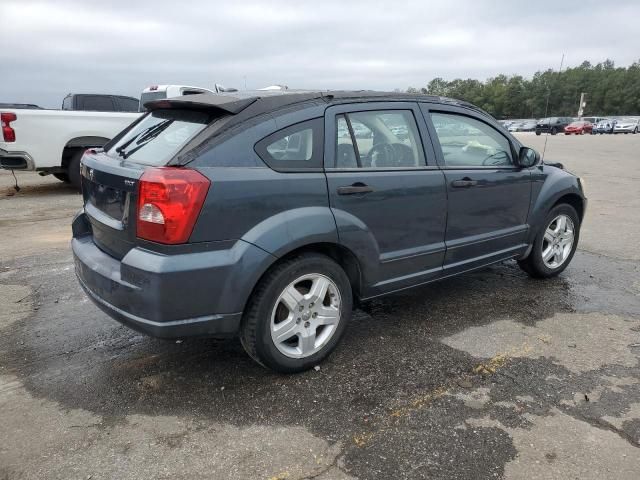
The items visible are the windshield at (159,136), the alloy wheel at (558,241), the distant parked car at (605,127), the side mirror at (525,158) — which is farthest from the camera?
the distant parked car at (605,127)

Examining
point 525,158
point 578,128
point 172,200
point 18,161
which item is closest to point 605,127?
Result: point 578,128


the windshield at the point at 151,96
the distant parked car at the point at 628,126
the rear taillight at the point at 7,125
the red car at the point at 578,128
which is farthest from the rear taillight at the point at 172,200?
the distant parked car at the point at 628,126

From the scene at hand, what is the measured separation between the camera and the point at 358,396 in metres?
2.95

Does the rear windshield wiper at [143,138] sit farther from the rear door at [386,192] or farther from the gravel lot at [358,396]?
the gravel lot at [358,396]

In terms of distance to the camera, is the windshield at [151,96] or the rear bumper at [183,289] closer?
the rear bumper at [183,289]

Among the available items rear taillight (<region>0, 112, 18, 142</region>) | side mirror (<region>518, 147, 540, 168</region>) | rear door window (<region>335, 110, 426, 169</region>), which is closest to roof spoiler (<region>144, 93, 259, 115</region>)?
rear door window (<region>335, 110, 426, 169</region>)

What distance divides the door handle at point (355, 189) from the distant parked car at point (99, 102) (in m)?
9.66

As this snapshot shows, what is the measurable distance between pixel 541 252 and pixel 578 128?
48209 millimetres

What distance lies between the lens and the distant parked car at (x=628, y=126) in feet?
157

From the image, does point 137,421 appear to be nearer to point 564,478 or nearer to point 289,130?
point 289,130

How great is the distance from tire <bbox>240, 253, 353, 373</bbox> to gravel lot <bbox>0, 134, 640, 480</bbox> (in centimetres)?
15

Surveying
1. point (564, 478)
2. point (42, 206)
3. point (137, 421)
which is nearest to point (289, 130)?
point (137, 421)

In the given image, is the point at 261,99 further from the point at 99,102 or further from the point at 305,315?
the point at 99,102

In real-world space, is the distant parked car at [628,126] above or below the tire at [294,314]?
above
